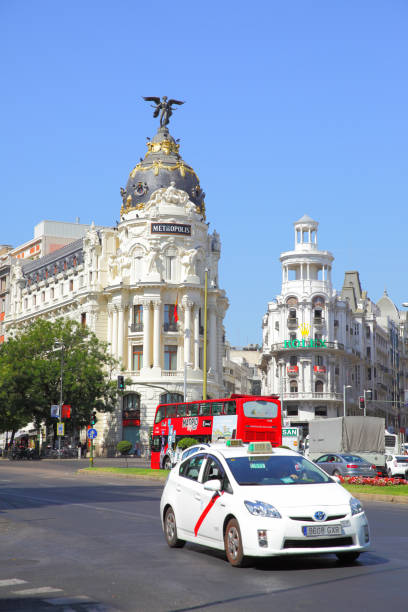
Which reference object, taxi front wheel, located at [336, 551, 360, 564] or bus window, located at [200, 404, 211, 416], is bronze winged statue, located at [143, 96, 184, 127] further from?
taxi front wheel, located at [336, 551, 360, 564]

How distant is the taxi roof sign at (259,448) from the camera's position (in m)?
12.2

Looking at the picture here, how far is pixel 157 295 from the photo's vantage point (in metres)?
78.6

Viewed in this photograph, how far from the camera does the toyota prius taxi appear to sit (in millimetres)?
10492

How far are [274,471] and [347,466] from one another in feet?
71.6

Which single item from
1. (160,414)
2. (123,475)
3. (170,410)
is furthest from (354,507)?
(160,414)

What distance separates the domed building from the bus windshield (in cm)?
3316

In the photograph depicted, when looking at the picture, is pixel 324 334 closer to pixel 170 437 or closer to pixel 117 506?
pixel 170 437

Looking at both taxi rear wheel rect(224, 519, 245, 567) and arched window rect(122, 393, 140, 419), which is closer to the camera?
taxi rear wheel rect(224, 519, 245, 567)

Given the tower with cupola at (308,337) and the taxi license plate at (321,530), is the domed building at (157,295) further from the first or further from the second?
the taxi license plate at (321,530)

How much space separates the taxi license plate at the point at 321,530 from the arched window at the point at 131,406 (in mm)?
68492

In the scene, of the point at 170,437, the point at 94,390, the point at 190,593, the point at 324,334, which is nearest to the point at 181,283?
the point at 94,390

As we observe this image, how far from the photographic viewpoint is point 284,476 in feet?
38.6

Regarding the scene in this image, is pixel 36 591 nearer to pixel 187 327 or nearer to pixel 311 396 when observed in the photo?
pixel 187 327

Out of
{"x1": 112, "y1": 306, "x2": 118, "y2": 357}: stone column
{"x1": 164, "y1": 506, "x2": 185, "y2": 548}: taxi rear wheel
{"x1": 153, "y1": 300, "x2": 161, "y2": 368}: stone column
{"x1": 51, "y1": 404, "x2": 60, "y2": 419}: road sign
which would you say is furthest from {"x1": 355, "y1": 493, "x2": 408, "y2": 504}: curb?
{"x1": 112, "y1": 306, "x2": 118, "y2": 357}: stone column
